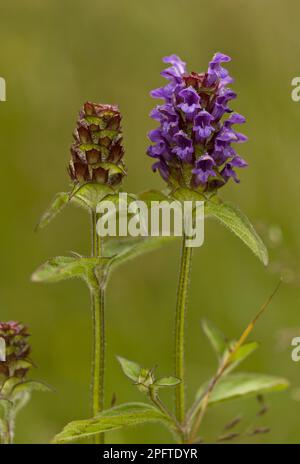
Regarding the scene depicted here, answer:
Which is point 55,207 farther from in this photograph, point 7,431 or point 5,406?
point 7,431

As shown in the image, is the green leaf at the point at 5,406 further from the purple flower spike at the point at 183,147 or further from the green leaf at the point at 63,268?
the purple flower spike at the point at 183,147

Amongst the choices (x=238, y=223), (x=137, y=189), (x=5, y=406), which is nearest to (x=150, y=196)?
(x=238, y=223)

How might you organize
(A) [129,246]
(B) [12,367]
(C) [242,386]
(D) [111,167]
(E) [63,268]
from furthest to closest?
(C) [242,386] < (A) [129,246] < (B) [12,367] < (D) [111,167] < (E) [63,268]

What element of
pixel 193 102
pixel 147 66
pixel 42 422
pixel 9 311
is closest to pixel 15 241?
pixel 9 311

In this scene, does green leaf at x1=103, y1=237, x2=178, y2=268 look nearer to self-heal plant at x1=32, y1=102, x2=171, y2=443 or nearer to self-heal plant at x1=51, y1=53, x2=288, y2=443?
self-heal plant at x1=32, y1=102, x2=171, y2=443

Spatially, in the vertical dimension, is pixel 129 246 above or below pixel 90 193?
below

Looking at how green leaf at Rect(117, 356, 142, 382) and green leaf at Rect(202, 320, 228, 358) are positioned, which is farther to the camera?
green leaf at Rect(202, 320, 228, 358)

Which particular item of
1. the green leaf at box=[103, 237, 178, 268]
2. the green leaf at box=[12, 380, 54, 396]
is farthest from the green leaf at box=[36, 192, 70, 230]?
the green leaf at box=[12, 380, 54, 396]
